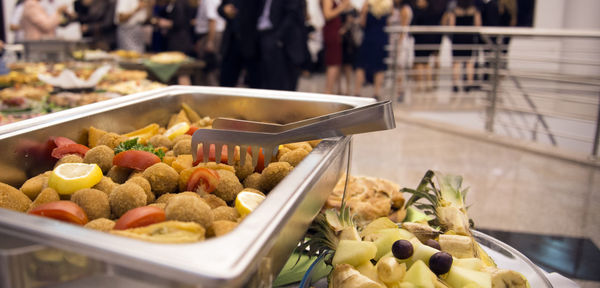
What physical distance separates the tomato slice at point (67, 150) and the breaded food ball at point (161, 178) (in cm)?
25

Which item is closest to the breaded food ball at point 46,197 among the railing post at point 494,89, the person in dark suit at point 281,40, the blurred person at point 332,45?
the person in dark suit at point 281,40

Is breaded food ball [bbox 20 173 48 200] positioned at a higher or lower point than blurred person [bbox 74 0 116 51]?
lower

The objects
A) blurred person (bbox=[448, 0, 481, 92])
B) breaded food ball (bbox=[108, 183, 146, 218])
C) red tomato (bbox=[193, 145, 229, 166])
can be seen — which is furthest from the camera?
blurred person (bbox=[448, 0, 481, 92])

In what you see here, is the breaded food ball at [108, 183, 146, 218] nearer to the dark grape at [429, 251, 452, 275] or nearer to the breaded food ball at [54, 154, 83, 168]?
the breaded food ball at [54, 154, 83, 168]

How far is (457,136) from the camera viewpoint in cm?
442

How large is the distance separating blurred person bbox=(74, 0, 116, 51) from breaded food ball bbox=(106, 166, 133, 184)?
5653 millimetres

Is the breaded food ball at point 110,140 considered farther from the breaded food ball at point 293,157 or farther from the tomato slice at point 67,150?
the breaded food ball at point 293,157

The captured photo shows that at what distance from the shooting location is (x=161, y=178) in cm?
91

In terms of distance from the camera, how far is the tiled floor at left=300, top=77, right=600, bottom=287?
251cm

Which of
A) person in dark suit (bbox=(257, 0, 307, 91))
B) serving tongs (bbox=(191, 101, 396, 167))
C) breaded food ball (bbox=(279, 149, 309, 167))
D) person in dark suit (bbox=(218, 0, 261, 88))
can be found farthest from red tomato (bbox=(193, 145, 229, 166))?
person in dark suit (bbox=(218, 0, 261, 88))

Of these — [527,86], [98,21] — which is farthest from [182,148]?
[527,86]

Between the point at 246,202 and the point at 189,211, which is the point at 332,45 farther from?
the point at 189,211

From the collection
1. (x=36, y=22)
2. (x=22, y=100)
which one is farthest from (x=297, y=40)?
(x=36, y=22)

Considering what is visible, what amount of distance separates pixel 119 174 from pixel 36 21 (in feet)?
19.7
